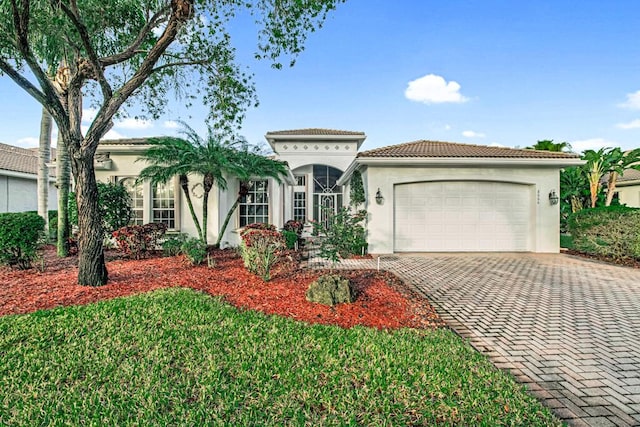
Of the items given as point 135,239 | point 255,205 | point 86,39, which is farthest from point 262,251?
point 255,205

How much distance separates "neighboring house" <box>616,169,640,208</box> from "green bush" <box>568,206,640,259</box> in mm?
10512

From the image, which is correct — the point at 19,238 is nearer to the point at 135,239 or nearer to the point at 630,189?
the point at 135,239

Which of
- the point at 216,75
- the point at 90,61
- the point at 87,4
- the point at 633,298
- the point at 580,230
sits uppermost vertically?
the point at 87,4

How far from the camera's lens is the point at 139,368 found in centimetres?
312

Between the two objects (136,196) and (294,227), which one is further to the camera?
(294,227)

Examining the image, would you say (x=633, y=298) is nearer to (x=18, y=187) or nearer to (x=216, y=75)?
(x=216, y=75)

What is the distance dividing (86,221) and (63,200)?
4.50 m

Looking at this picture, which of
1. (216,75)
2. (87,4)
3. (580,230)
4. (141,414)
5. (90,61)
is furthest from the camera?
(580,230)

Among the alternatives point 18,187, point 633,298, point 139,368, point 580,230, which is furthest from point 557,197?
point 18,187

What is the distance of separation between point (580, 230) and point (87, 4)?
1591 cm

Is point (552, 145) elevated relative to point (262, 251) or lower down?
elevated

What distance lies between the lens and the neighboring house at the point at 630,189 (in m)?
18.0

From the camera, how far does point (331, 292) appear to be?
16.6 ft

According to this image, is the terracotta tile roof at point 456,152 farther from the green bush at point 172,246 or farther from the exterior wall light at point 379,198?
the green bush at point 172,246
